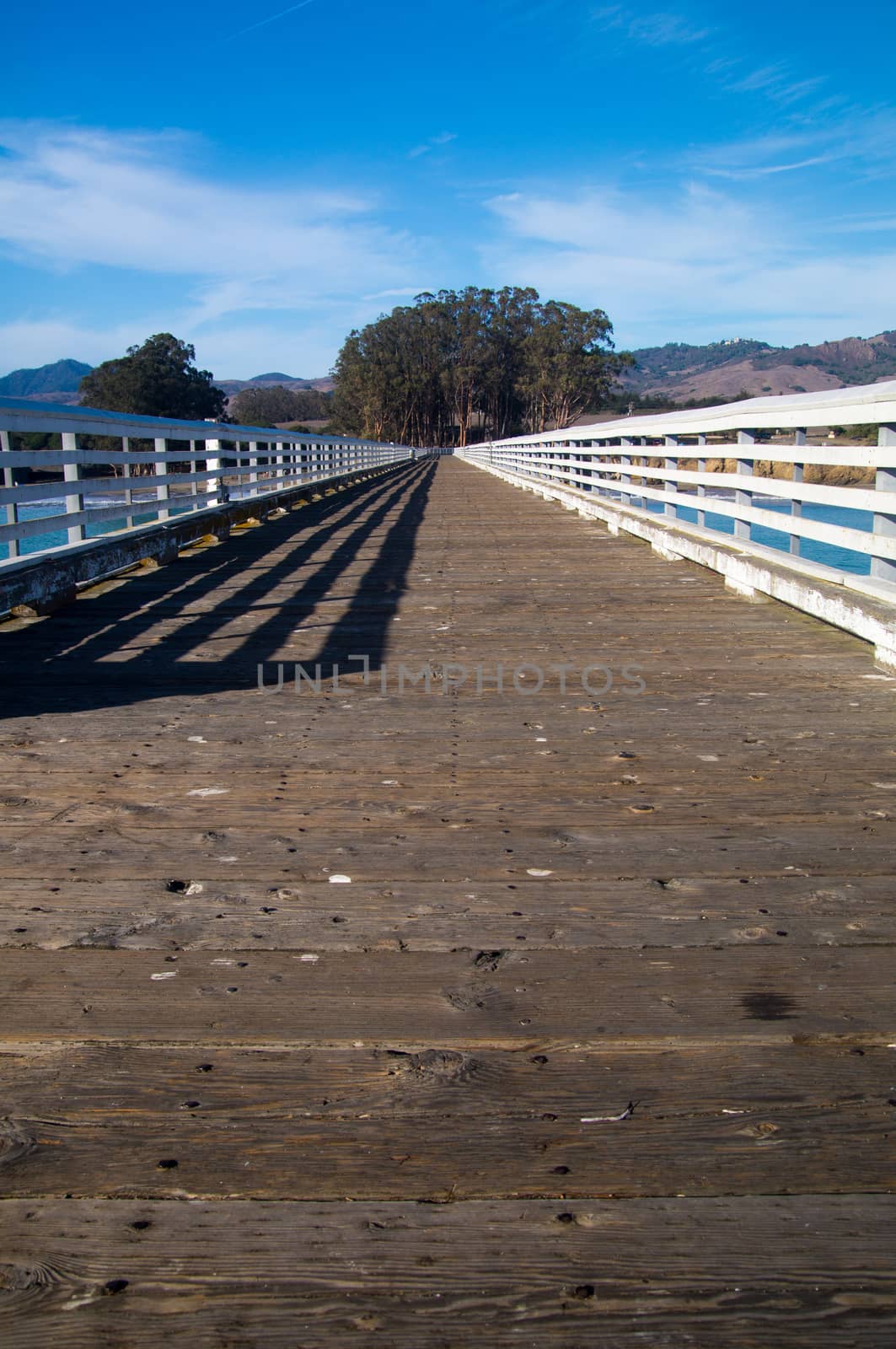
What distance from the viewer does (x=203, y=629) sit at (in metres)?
6.01

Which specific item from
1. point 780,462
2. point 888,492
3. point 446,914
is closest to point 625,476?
point 780,462

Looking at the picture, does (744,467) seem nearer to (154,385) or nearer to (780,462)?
(780,462)

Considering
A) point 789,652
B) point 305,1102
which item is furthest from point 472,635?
point 305,1102

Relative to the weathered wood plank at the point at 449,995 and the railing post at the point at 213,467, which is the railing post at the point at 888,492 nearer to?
the weathered wood plank at the point at 449,995

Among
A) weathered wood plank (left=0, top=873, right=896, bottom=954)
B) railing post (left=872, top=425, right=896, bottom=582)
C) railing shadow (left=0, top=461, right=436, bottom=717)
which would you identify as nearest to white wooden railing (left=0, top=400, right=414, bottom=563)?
railing shadow (left=0, top=461, right=436, bottom=717)

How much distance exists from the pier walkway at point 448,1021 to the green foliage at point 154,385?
6349cm

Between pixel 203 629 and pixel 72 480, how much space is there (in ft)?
5.73

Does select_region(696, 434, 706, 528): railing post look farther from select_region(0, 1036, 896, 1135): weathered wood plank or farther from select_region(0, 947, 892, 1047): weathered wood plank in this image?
select_region(0, 1036, 896, 1135): weathered wood plank

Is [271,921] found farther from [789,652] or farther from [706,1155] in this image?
[789,652]

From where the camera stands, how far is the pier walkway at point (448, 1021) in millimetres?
1392

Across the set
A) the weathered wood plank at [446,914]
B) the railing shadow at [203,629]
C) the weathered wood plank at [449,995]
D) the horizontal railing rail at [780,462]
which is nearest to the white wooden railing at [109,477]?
the railing shadow at [203,629]

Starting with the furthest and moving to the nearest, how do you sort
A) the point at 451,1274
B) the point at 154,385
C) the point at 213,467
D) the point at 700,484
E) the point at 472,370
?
1. the point at 472,370
2. the point at 154,385
3. the point at 213,467
4. the point at 700,484
5. the point at 451,1274

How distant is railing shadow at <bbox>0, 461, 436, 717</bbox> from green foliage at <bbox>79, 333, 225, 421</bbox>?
58.1m

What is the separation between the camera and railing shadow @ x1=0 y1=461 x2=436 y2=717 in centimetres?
473
